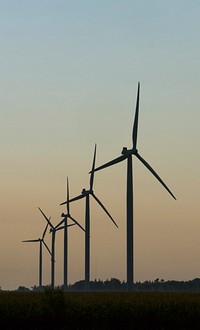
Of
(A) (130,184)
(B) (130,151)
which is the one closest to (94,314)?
(A) (130,184)

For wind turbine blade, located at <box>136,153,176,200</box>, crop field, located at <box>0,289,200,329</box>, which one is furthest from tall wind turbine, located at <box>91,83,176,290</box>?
crop field, located at <box>0,289,200,329</box>

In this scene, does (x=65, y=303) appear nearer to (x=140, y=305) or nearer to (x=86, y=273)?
(x=140, y=305)

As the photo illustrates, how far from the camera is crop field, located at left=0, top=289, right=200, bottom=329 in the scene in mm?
65125

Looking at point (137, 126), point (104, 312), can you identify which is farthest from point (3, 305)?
point (137, 126)

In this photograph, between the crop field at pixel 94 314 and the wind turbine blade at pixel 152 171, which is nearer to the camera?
the crop field at pixel 94 314

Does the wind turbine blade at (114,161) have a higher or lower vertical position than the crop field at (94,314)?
higher

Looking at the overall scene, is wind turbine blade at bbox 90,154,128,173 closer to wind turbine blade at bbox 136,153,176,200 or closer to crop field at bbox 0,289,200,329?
wind turbine blade at bbox 136,153,176,200

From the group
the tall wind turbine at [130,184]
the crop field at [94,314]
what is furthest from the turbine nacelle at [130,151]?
the crop field at [94,314]

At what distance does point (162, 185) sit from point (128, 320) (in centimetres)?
2500

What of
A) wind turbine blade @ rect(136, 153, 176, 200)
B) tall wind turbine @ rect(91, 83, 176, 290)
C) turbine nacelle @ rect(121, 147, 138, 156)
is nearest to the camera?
wind turbine blade @ rect(136, 153, 176, 200)

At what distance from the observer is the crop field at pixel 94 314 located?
65.1 metres

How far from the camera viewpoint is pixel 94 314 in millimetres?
65438

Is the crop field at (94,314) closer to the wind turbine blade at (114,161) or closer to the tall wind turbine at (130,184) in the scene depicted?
the tall wind turbine at (130,184)

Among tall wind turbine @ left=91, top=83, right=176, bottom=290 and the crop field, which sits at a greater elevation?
tall wind turbine @ left=91, top=83, right=176, bottom=290
